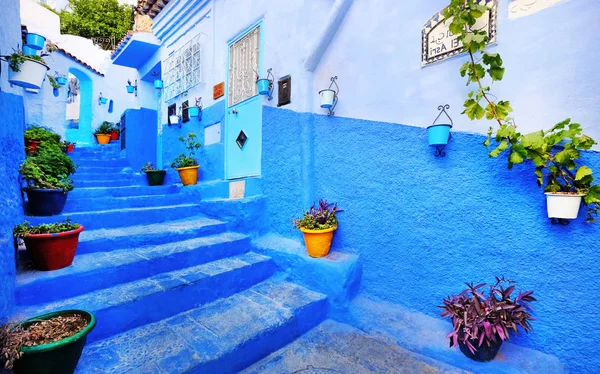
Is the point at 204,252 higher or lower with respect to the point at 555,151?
lower

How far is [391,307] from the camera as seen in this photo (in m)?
2.86

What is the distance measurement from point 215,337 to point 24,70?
2.77 meters

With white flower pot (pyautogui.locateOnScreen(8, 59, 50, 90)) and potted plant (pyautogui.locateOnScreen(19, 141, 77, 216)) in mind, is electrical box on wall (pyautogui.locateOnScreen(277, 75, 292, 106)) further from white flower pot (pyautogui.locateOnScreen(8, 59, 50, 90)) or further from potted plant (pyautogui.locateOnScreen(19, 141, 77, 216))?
potted plant (pyautogui.locateOnScreen(19, 141, 77, 216))

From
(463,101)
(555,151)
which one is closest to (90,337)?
(463,101)

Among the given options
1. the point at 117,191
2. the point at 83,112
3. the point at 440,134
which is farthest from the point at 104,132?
the point at 440,134

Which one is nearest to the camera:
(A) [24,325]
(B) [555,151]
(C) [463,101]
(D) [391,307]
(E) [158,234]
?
(A) [24,325]

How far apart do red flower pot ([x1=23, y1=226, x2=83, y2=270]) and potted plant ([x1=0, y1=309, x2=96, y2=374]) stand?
836mm

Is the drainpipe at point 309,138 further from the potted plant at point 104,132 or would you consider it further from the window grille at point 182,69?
the potted plant at point 104,132

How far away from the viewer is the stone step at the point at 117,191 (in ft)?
13.6

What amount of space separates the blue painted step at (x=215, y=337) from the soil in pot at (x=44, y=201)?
1924 millimetres

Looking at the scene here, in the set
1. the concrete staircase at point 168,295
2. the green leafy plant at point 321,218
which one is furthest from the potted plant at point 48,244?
the green leafy plant at point 321,218

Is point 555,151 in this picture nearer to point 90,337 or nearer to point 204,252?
point 204,252

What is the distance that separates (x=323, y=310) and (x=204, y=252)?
57.4 inches

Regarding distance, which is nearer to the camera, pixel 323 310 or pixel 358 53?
pixel 323 310
